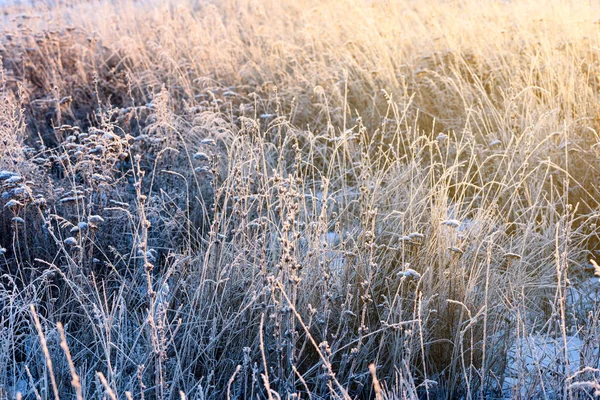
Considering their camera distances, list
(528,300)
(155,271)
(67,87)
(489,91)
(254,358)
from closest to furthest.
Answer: (254,358), (528,300), (155,271), (489,91), (67,87)

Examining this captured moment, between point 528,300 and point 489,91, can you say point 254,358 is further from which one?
point 489,91

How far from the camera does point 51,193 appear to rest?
3.29 metres

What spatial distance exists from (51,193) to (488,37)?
12.6 ft

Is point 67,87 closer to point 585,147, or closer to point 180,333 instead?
point 180,333

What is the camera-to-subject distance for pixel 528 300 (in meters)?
2.77

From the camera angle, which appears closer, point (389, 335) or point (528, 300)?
point (389, 335)

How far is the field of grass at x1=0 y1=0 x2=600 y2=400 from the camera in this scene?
90.0 inches

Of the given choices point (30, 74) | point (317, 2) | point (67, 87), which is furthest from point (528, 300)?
point (317, 2)

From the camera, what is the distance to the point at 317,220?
3.14 m

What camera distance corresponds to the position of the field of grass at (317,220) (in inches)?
90.0

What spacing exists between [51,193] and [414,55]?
131 inches

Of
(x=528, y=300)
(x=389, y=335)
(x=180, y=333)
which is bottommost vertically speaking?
(x=528, y=300)

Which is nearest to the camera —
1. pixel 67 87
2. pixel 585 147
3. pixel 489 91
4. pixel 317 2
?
pixel 585 147

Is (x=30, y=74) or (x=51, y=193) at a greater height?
(x=30, y=74)
